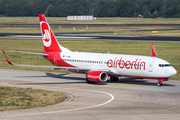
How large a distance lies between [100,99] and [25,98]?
A: 791 cm

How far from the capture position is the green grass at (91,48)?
222 ft

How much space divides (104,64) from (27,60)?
28113 millimetres

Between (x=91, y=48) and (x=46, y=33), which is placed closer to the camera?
(x=46, y=33)

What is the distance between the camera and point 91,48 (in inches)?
3248

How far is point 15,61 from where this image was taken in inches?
2657

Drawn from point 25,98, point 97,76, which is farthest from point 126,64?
point 25,98

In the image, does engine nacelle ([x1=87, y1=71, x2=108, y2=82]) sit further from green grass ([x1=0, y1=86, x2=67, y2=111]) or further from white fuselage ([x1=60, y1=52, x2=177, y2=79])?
green grass ([x1=0, y1=86, x2=67, y2=111])

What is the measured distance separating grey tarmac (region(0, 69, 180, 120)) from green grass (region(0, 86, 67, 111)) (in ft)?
4.26

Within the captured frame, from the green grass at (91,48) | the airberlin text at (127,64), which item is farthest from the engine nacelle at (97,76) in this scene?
the green grass at (91,48)

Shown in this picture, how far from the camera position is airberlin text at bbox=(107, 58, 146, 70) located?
42.4m

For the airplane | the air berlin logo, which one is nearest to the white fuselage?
the airplane

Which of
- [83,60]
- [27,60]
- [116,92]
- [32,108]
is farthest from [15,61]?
[32,108]

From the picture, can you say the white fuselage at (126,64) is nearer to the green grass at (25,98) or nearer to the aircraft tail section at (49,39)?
the aircraft tail section at (49,39)

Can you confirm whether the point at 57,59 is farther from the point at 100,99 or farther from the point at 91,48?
the point at 91,48
